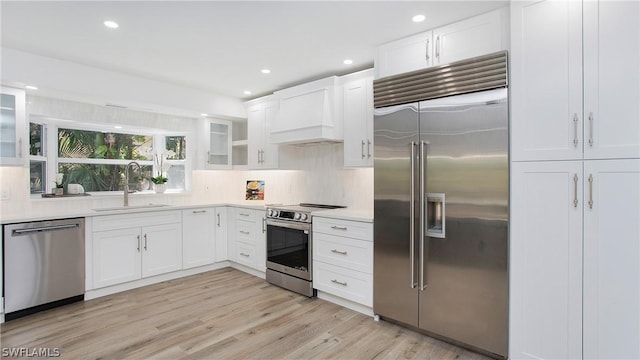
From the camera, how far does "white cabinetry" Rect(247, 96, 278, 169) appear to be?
14.3 ft

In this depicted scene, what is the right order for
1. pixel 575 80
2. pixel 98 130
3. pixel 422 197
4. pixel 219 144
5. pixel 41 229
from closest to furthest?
1. pixel 575 80
2. pixel 422 197
3. pixel 41 229
4. pixel 98 130
5. pixel 219 144

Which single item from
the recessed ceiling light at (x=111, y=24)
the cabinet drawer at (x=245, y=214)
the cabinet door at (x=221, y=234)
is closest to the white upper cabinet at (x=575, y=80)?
the recessed ceiling light at (x=111, y=24)

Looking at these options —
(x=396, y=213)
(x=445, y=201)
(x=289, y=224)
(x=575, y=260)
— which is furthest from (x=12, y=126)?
(x=575, y=260)

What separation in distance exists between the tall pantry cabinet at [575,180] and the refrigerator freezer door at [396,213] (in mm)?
706

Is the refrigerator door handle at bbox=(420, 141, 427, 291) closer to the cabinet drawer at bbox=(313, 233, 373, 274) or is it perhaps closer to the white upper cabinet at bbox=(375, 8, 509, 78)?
the cabinet drawer at bbox=(313, 233, 373, 274)

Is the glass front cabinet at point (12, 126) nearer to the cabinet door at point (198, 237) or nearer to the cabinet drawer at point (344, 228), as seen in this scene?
the cabinet door at point (198, 237)

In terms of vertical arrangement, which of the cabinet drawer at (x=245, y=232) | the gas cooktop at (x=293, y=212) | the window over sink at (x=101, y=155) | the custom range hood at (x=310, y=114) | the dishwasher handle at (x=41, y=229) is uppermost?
the custom range hood at (x=310, y=114)

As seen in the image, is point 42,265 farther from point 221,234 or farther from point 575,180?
point 575,180

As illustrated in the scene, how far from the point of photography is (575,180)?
1.92 metres

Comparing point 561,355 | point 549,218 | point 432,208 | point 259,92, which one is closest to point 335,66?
point 259,92

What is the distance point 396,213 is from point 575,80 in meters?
1.47

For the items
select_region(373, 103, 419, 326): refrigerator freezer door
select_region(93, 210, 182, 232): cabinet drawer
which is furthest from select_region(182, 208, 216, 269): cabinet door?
select_region(373, 103, 419, 326): refrigerator freezer door

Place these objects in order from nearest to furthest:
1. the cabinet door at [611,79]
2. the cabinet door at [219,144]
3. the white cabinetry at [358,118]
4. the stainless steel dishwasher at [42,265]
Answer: the cabinet door at [611,79], the stainless steel dishwasher at [42,265], the white cabinetry at [358,118], the cabinet door at [219,144]

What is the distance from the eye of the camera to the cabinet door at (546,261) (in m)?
1.93
